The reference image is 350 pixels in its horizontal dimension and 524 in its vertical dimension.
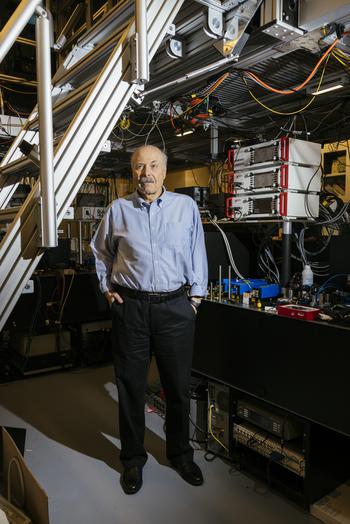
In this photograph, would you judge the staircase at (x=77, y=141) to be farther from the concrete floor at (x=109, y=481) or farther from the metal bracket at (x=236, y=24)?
the concrete floor at (x=109, y=481)

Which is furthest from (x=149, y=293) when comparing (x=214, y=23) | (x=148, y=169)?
(x=214, y=23)

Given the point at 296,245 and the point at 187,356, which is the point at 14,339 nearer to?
the point at 187,356

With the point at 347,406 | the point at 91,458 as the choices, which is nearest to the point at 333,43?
the point at 347,406

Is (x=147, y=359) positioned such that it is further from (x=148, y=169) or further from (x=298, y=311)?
(x=148, y=169)

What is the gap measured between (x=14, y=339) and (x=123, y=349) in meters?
2.08

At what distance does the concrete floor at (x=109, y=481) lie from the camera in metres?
1.78

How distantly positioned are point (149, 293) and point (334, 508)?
1.26 m

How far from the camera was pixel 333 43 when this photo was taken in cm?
156

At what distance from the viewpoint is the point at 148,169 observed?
6.19ft

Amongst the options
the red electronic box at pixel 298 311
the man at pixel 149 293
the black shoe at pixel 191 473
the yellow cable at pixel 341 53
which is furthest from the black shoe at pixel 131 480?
the yellow cable at pixel 341 53

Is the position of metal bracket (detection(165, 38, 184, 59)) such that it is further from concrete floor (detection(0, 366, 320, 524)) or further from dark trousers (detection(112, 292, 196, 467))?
concrete floor (detection(0, 366, 320, 524))

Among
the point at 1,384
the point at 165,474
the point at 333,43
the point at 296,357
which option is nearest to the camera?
the point at 333,43

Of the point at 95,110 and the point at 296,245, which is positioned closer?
the point at 95,110

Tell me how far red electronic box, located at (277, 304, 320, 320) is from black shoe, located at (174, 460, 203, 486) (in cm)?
91
